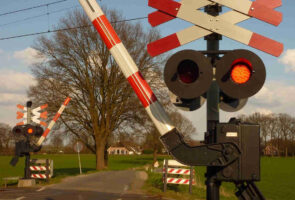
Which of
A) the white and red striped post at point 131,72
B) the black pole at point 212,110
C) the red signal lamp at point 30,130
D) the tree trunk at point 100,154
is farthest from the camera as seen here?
the tree trunk at point 100,154

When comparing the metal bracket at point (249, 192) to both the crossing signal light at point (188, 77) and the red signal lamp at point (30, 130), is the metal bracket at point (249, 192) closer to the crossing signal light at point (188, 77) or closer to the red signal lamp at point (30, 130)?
the crossing signal light at point (188, 77)

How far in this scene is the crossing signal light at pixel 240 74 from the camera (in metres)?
2.90

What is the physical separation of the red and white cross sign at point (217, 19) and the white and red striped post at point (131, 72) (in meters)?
0.34

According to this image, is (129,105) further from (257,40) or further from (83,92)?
(257,40)

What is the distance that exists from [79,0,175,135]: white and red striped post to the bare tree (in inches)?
1054

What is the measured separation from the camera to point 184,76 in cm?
305

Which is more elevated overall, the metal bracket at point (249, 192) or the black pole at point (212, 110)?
the black pole at point (212, 110)

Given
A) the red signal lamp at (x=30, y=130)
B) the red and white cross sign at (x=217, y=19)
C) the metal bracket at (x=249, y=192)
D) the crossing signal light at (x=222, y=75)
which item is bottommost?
the metal bracket at (x=249, y=192)

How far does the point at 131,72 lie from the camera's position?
3400 millimetres

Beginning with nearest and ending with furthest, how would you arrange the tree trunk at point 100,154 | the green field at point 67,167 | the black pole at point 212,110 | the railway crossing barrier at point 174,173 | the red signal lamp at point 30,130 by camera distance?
the black pole at point 212,110
the railway crossing barrier at point 174,173
the red signal lamp at point 30,130
the green field at point 67,167
the tree trunk at point 100,154

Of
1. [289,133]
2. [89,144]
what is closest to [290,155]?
[289,133]

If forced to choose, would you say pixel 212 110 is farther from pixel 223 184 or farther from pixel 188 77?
pixel 223 184

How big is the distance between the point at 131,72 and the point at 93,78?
95.3 ft

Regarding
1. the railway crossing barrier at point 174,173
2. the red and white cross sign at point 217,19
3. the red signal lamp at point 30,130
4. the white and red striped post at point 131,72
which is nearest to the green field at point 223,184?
the railway crossing barrier at point 174,173
